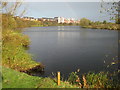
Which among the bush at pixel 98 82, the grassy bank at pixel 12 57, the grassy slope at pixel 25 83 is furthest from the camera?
the grassy bank at pixel 12 57

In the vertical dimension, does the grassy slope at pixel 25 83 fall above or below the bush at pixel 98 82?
above

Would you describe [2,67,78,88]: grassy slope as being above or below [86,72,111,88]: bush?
above

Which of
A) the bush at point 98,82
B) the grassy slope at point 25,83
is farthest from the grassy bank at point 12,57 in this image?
the bush at point 98,82

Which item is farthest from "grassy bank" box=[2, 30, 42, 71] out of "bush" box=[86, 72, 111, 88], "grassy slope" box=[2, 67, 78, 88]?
"bush" box=[86, 72, 111, 88]

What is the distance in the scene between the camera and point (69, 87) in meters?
9.24

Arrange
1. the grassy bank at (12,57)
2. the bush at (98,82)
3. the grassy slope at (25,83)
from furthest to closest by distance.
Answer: the grassy bank at (12,57)
the bush at (98,82)
the grassy slope at (25,83)

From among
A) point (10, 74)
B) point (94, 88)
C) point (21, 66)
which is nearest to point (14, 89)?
point (10, 74)

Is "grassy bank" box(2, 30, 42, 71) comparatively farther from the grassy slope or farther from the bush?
the bush

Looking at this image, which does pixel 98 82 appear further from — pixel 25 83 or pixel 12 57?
pixel 12 57

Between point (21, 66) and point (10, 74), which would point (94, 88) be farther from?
point (21, 66)

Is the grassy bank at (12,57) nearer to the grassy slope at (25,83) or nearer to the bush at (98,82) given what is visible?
the grassy slope at (25,83)

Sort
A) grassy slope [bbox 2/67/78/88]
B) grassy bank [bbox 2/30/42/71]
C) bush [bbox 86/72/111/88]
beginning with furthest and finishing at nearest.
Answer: grassy bank [bbox 2/30/42/71] < bush [bbox 86/72/111/88] < grassy slope [bbox 2/67/78/88]

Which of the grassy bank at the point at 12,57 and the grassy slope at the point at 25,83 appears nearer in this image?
the grassy slope at the point at 25,83

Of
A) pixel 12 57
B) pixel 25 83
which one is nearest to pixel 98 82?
pixel 25 83
